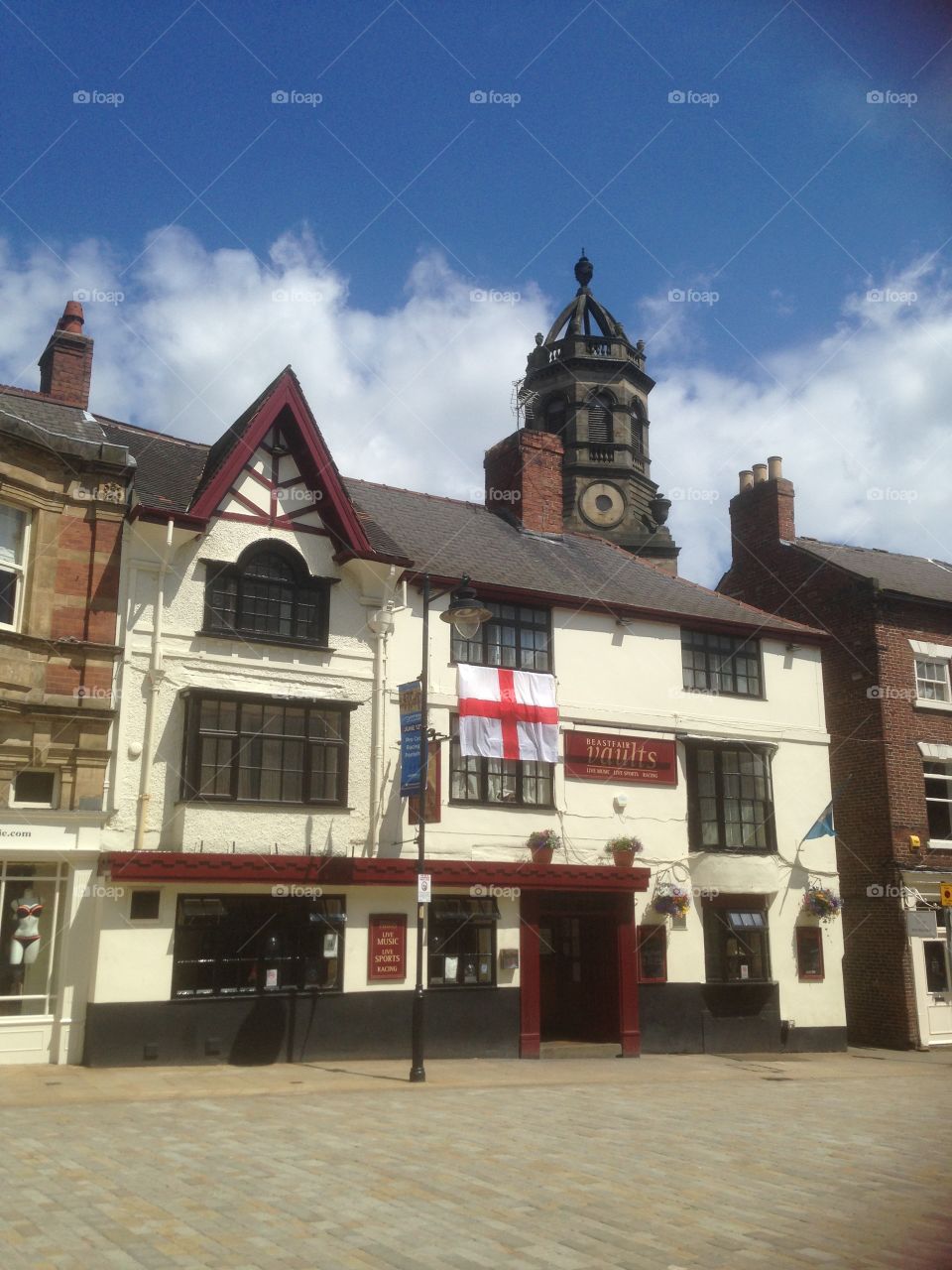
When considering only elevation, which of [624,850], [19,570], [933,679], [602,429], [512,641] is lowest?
[624,850]

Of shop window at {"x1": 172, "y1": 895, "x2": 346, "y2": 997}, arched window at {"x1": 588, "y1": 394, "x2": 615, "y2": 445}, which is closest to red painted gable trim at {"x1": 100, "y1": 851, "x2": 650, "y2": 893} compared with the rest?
shop window at {"x1": 172, "y1": 895, "x2": 346, "y2": 997}

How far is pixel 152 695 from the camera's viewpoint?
1808 cm

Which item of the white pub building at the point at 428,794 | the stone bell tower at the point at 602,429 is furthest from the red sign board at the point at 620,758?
the stone bell tower at the point at 602,429

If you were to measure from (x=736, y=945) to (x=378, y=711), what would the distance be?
8843mm

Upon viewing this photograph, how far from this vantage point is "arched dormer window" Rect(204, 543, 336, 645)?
758 inches

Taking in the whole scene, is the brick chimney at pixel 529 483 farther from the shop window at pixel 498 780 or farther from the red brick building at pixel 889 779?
the shop window at pixel 498 780

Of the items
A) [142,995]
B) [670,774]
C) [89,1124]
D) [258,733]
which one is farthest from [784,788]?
[89,1124]

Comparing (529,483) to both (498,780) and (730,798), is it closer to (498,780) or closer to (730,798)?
(498,780)

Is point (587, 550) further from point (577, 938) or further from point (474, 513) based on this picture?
point (577, 938)

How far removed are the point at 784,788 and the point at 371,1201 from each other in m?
17.1

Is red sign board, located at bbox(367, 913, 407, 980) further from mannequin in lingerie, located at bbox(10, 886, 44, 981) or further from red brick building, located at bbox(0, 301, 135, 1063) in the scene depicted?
mannequin in lingerie, located at bbox(10, 886, 44, 981)

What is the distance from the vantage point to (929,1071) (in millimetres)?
19969

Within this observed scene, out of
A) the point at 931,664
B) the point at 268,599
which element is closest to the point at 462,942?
the point at 268,599

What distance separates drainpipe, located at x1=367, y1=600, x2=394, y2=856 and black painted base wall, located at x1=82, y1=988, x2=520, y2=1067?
2.70 meters
